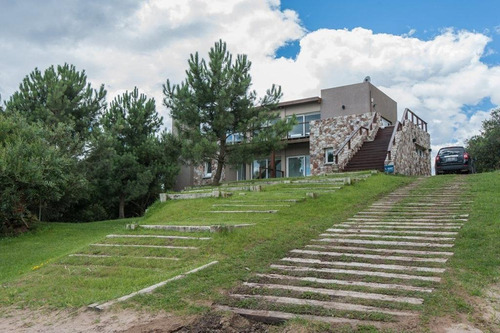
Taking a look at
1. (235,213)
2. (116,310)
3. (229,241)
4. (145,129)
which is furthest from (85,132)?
(116,310)

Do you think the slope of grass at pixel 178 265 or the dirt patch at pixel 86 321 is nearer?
the dirt patch at pixel 86 321

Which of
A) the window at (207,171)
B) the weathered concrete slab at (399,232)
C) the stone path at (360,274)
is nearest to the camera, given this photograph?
the stone path at (360,274)

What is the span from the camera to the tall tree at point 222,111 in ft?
65.2

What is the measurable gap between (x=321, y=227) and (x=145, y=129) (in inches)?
667

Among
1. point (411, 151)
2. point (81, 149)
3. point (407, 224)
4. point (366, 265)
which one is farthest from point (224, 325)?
point (411, 151)

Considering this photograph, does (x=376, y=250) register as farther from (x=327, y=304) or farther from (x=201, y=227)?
(x=201, y=227)

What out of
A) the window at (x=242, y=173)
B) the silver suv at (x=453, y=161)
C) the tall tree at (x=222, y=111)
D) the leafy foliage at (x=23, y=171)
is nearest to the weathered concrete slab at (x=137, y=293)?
the leafy foliage at (x=23, y=171)

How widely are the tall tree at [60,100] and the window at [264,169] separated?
34.9 ft

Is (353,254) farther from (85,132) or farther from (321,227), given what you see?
(85,132)

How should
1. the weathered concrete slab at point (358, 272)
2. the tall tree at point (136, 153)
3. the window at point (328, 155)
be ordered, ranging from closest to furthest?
1. the weathered concrete slab at point (358, 272)
2. the tall tree at point (136, 153)
3. the window at point (328, 155)

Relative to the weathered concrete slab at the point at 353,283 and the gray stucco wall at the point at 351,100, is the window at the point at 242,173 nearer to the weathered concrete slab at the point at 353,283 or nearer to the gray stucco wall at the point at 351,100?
the gray stucco wall at the point at 351,100

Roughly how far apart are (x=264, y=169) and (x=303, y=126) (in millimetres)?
3824

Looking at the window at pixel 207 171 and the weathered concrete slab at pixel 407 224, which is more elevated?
the window at pixel 207 171

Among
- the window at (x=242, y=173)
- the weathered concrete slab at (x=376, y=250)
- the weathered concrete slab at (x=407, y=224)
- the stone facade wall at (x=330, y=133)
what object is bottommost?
the weathered concrete slab at (x=376, y=250)
